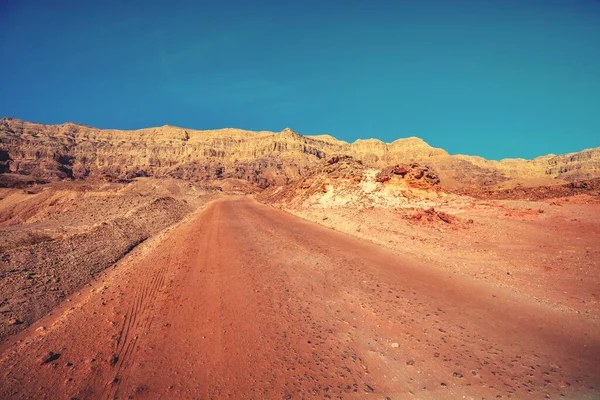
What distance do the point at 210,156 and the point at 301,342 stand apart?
154240mm

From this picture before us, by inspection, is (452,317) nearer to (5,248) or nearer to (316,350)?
(316,350)

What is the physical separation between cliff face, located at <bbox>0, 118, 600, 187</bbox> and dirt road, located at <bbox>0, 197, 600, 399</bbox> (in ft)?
288

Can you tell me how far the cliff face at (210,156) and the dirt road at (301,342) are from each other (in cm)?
8792

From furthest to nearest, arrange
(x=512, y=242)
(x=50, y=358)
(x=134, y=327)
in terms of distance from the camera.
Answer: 1. (x=512, y=242)
2. (x=134, y=327)
3. (x=50, y=358)

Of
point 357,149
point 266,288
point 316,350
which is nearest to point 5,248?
point 266,288

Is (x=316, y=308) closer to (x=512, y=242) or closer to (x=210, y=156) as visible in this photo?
(x=512, y=242)

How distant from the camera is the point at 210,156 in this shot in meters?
148

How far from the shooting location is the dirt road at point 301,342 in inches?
144

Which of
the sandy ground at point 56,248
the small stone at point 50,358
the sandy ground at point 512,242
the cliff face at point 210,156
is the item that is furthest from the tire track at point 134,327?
the cliff face at point 210,156

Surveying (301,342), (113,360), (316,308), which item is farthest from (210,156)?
(301,342)

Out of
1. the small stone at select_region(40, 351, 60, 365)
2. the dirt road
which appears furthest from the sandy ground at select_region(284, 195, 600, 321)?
the small stone at select_region(40, 351, 60, 365)

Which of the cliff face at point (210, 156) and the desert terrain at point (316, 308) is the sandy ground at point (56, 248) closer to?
the desert terrain at point (316, 308)

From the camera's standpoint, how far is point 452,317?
17.9ft

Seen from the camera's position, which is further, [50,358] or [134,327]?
[134,327]
